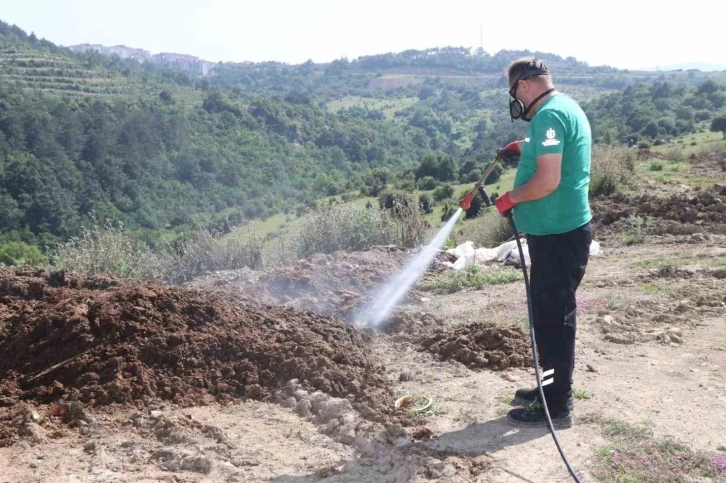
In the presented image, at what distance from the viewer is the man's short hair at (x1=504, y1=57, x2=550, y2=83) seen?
3844 millimetres

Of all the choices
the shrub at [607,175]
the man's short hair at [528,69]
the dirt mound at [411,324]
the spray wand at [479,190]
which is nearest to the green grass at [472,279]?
the dirt mound at [411,324]

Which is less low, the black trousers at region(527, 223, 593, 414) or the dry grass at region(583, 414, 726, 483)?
the black trousers at region(527, 223, 593, 414)

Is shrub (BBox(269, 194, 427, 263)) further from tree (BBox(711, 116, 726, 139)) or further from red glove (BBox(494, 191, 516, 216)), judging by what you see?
tree (BBox(711, 116, 726, 139))

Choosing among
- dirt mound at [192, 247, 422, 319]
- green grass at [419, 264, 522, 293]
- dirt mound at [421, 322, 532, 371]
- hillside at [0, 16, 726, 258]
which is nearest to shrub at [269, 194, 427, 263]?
dirt mound at [192, 247, 422, 319]

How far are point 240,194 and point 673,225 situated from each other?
66737 mm

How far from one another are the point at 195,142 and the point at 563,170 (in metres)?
80.4

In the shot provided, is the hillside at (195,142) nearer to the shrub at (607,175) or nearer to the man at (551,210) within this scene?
the shrub at (607,175)

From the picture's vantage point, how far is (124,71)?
115 metres

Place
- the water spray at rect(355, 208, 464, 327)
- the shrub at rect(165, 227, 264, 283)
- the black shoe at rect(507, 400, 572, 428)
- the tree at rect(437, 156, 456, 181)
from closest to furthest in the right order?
the black shoe at rect(507, 400, 572, 428)
the water spray at rect(355, 208, 464, 327)
the shrub at rect(165, 227, 264, 283)
the tree at rect(437, 156, 456, 181)

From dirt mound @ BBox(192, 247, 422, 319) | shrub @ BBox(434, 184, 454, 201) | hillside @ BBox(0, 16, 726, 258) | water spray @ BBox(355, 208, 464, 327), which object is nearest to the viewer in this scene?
water spray @ BBox(355, 208, 464, 327)

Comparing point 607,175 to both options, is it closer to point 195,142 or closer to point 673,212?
point 673,212

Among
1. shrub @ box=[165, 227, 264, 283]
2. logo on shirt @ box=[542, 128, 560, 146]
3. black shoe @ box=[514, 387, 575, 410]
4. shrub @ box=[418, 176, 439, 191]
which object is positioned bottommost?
shrub @ box=[418, 176, 439, 191]

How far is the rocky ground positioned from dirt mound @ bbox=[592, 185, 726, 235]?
4.08 metres

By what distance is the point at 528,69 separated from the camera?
3854 millimetres
